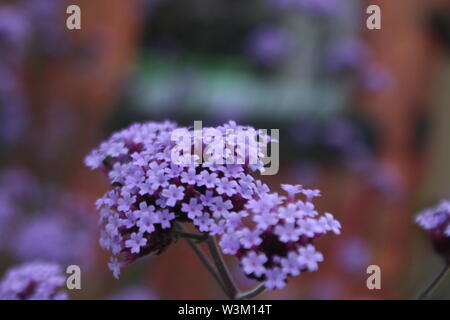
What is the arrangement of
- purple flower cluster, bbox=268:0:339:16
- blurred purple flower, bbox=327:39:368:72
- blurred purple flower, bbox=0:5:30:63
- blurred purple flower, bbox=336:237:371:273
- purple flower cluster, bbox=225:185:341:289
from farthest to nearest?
blurred purple flower, bbox=336:237:371:273 < blurred purple flower, bbox=327:39:368:72 < purple flower cluster, bbox=268:0:339:16 < blurred purple flower, bbox=0:5:30:63 < purple flower cluster, bbox=225:185:341:289

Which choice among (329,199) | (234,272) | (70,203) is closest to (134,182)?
(70,203)

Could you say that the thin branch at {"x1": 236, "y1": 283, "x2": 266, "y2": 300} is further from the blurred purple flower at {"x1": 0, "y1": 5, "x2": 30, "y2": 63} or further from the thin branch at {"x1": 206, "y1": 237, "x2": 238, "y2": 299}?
the blurred purple flower at {"x1": 0, "y1": 5, "x2": 30, "y2": 63}

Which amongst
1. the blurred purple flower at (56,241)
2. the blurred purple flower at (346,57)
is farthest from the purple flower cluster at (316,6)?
the blurred purple flower at (56,241)

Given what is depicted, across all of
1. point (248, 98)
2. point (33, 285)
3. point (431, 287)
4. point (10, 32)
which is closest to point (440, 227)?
point (431, 287)

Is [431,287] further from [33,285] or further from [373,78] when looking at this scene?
[373,78]

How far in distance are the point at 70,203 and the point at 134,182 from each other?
1.54 metres

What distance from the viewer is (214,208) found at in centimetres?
88

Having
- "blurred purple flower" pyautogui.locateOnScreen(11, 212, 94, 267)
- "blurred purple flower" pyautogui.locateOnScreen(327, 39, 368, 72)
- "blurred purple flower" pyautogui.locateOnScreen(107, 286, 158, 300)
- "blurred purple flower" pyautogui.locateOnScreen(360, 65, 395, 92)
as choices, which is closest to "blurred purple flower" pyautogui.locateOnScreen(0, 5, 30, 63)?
"blurred purple flower" pyautogui.locateOnScreen(11, 212, 94, 267)

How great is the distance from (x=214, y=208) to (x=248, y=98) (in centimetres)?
227

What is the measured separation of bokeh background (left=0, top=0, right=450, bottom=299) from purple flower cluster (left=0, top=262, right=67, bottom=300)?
1561 mm

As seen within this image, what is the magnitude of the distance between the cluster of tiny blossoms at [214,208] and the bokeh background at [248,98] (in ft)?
5.52

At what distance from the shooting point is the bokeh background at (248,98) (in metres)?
2.83

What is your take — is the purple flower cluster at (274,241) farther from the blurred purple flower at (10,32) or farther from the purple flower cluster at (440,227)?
the blurred purple flower at (10,32)

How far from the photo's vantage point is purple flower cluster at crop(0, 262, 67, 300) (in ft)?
3.28
